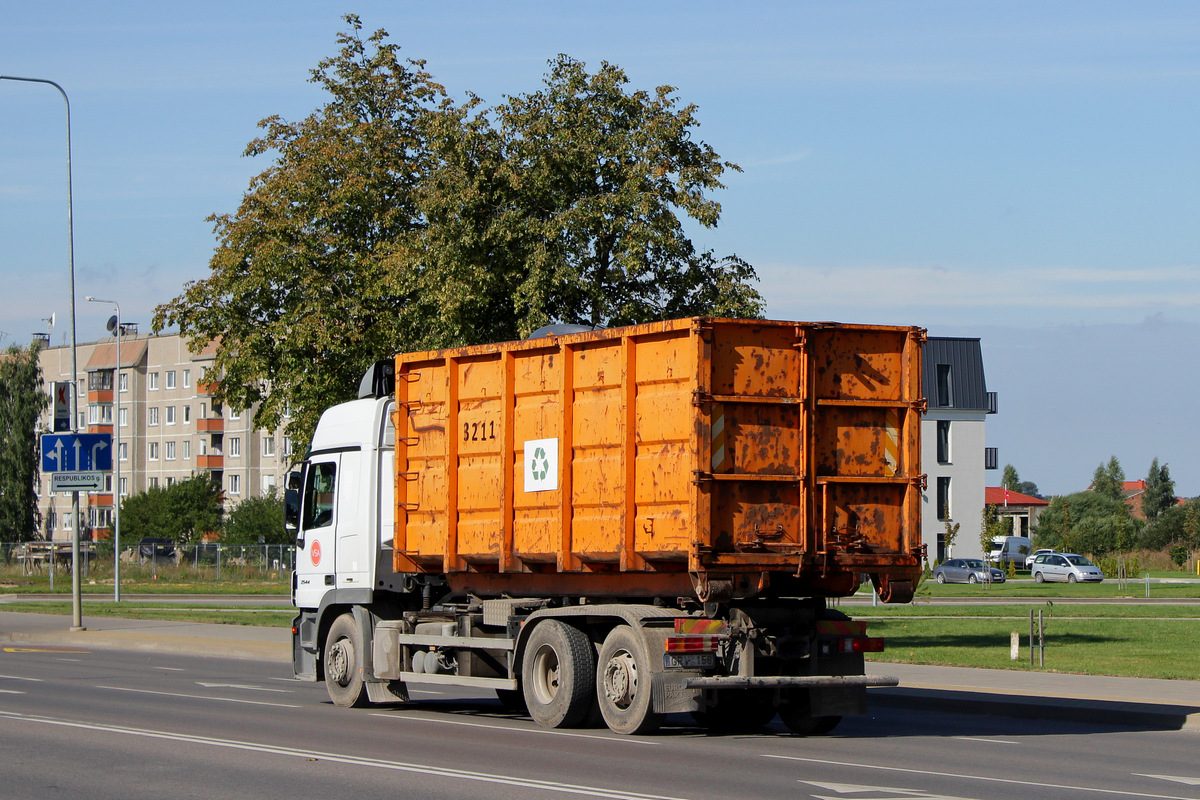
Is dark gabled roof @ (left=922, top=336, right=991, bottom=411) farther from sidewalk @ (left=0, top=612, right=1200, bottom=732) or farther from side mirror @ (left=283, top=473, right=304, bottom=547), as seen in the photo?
side mirror @ (left=283, top=473, right=304, bottom=547)

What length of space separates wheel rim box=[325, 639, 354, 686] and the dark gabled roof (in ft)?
214

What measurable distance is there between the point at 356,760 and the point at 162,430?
352 feet

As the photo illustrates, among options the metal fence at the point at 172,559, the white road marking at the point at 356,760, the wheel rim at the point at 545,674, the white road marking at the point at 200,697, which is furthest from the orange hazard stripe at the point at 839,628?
the metal fence at the point at 172,559

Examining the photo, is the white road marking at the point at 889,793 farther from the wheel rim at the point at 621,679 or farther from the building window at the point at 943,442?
the building window at the point at 943,442

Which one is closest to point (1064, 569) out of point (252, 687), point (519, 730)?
point (252, 687)

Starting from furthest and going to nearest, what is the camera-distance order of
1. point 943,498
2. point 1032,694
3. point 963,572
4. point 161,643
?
point 943,498 < point 963,572 < point 161,643 < point 1032,694

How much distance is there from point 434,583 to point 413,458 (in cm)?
132

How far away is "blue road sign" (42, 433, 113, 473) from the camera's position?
1208 inches

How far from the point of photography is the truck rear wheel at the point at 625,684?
1255cm

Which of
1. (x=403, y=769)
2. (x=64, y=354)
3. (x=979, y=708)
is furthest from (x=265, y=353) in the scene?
(x=64, y=354)

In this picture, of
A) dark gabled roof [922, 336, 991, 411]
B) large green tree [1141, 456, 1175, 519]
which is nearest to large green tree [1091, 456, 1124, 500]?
large green tree [1141, 456, 1175, 519]

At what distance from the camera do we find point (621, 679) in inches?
510

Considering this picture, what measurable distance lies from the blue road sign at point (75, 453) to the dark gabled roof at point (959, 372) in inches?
2154

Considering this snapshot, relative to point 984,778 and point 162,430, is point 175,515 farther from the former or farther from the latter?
point 984,778
